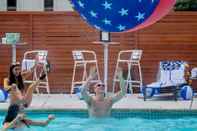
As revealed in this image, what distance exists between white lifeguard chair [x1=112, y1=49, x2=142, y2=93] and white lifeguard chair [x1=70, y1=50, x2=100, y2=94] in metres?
0.56

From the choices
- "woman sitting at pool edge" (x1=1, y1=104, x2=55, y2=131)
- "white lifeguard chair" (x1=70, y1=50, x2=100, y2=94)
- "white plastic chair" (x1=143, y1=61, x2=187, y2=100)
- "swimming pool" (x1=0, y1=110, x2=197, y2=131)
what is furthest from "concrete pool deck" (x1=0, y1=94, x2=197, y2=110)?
"woman sitting at pool edge" (x1=1, y1=104, x2=55, y2=131)

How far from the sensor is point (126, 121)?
10.8 m

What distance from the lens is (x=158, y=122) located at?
10.8m

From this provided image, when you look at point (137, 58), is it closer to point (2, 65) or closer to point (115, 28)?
point (2, 65)

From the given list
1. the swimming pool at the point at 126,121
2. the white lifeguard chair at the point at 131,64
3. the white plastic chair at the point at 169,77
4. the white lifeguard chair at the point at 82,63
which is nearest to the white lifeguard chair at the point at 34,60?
the white lifeguard chair at the point at 82,63

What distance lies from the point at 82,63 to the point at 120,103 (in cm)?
236

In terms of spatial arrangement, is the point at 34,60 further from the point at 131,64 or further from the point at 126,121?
the point at 126,121

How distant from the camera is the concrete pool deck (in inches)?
443

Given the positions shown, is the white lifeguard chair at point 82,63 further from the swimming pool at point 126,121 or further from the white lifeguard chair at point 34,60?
the swimming pool at point 126,121

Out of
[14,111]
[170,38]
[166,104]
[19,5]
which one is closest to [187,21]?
[170,38]

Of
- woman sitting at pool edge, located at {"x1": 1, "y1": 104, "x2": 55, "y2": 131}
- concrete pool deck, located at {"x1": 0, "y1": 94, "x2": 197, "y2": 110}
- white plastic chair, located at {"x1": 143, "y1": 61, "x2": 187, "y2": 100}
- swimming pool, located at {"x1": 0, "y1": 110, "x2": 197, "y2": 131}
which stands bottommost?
swimming pool, located at {"x1": 0, "y1": 110, "x2": 197, "y2": 131}

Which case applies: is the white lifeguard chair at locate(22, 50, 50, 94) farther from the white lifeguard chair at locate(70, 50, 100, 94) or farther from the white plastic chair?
the white plastic chair

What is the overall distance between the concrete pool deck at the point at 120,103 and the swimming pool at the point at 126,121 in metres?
0.11

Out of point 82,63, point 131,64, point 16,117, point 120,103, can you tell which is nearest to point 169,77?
point 131,64
